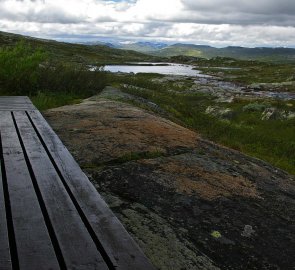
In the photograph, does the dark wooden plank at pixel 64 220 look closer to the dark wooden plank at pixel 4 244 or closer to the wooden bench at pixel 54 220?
the wooden bench at pixel 54 220

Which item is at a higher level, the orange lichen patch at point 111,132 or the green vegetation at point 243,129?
the orange lichen patch at point 111,132

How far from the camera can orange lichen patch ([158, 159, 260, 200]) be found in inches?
243

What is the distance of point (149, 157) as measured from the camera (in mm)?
7430

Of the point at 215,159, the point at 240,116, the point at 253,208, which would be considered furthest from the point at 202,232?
the point at 240,116

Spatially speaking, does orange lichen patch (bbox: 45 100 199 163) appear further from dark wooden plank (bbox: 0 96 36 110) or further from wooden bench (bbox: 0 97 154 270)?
wooden bench (bbox: 0 97 154 270)

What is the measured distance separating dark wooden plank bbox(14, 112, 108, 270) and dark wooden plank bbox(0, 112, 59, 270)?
0.35 feet

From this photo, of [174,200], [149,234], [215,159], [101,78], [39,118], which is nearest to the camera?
[149,234]

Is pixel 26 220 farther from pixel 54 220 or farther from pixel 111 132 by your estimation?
pixel 111 132

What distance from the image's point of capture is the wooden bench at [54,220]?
3.16m

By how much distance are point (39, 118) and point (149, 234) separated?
5046mm

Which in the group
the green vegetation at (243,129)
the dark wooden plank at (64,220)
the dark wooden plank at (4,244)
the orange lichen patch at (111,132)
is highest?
the dark wooden plank at (4,244)

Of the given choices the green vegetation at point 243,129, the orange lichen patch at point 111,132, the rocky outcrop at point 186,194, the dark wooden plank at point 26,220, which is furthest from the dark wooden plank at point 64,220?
the green vegetation at point 243,129

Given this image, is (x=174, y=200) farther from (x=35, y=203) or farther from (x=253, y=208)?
(x=35, y=203)

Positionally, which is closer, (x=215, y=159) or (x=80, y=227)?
(x=80, y=227)
